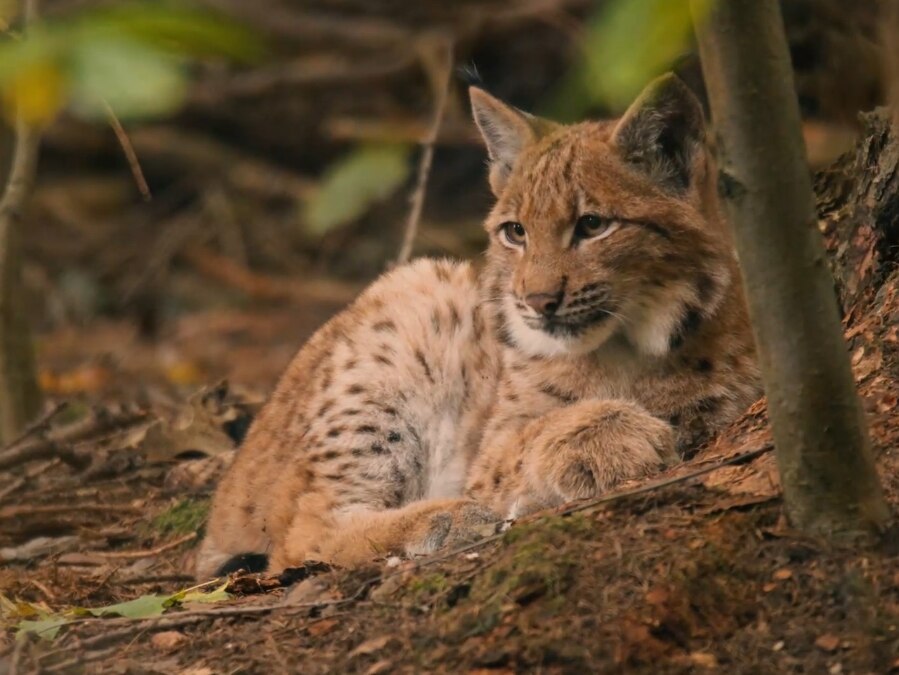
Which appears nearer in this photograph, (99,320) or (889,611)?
(889,611)

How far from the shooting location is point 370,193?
353cm

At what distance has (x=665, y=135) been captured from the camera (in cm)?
406

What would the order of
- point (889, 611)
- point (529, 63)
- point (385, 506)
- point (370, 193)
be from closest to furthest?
point (889, 611)
point (370, 193)
point (385, 506)
point (529, 63)

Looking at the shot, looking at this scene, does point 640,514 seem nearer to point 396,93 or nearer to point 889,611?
point 889,611

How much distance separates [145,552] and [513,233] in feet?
5.78

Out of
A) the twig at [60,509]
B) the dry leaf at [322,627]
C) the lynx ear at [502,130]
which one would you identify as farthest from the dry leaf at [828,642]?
the twig at [60,509]

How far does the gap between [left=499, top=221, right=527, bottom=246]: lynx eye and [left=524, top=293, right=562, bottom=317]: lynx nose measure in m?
0.35

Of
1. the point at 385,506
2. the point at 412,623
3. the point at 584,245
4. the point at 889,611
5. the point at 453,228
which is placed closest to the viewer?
the point at 889,611

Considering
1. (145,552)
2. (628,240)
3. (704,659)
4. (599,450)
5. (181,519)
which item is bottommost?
(704,659)

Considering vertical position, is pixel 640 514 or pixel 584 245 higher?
pixel 584 245

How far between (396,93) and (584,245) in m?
6.23

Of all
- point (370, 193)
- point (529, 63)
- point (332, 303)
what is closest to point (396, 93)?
point (529, 63)

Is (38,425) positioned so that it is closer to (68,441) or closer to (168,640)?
(68,441)

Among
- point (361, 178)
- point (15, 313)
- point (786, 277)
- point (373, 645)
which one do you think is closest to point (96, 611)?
point (373, 645)
